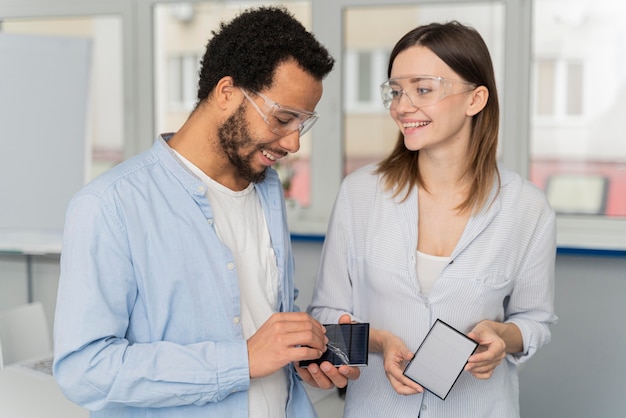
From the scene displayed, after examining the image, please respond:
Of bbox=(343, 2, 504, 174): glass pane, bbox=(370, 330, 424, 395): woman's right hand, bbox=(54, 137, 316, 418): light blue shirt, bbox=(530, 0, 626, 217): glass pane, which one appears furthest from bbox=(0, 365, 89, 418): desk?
bbox=(530, 0, 626, 217): glass pane

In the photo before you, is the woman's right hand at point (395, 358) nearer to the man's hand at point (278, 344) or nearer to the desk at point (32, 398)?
the man's hand at point (278, 344)

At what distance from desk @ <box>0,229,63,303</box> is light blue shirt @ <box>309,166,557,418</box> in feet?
8.23

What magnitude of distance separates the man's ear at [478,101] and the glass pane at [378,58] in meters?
1.68

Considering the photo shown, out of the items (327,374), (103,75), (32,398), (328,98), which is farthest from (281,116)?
(103,75)

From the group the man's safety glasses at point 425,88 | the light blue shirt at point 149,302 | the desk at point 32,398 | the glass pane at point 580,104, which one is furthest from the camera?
the glass pane at point 580,104

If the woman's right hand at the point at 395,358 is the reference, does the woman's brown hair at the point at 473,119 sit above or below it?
above

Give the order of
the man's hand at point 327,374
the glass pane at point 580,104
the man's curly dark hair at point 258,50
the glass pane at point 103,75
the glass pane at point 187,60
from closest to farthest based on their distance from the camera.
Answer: the man's curly dark hair at point 258,50 → the man's hand at point 327,374 → the glass pane at point 580,104 → the glass pane at point 187,60 → the glass pane at point 103,75

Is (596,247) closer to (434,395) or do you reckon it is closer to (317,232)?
(317,232)

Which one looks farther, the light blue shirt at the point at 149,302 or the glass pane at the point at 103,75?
the glass pane at the point at 103,75

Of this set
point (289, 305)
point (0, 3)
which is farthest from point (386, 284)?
point (0, 3)

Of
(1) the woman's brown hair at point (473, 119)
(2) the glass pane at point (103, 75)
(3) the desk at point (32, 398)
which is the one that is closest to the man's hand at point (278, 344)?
(1) the woman's brown hair at point (473, 119)

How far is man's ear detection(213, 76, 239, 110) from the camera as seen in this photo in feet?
4.75

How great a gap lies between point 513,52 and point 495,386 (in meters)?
2.33

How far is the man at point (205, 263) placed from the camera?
1271 millimetres
